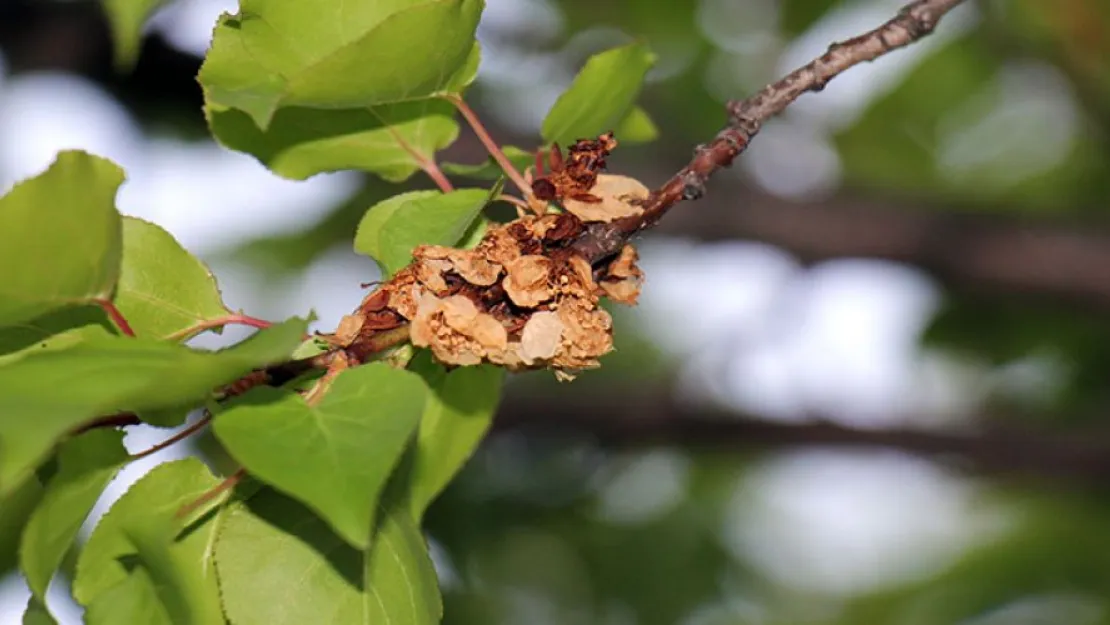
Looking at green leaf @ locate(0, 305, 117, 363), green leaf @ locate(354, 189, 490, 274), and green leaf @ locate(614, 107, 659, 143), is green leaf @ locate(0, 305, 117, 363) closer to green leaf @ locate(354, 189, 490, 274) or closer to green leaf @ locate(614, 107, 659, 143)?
green leaf @ locate(354, 189, 490, 274)

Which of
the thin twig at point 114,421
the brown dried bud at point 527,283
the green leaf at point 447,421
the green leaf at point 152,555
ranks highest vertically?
the brown dried bud at point 527,283

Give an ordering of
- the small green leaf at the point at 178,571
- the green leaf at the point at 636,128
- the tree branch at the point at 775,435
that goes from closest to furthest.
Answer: the small green leaf at the point at 178,571, the green leaf at the point at 636,128, the tree branch at the point at 775,435

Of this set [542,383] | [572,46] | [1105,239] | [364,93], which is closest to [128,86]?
[572,46]

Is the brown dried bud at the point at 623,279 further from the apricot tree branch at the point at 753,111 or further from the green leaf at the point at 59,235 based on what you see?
the green leaf at the point at 59,235

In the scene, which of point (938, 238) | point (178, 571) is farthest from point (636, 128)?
point (938, 238)

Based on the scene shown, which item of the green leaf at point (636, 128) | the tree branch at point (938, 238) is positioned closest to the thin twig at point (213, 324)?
the green leaf at point (636, 128)
